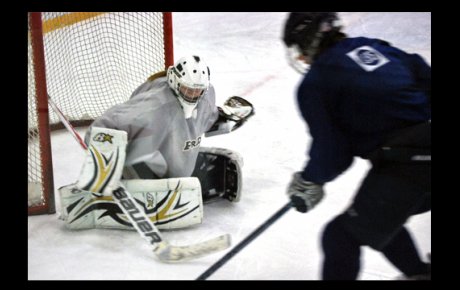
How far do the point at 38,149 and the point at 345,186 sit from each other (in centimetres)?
75

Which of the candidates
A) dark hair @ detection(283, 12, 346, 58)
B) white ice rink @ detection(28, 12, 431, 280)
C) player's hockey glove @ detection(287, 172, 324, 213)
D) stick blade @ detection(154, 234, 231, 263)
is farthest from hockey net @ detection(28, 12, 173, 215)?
player's hockey glove @ detection(287, 172, 324, 213)

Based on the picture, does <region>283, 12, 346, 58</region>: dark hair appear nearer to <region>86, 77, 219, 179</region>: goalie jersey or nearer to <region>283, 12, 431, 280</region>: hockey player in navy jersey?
<region>283, 12, 431, 280</region>: hockey player in navy jersey

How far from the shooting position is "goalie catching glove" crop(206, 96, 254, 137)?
188 cm

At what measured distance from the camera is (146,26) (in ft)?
6.20

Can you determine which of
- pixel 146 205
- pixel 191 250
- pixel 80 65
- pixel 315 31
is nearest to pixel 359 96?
pixel 315 31

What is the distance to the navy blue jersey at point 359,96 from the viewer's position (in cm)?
138

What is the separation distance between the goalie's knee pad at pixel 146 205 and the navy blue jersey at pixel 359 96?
502mm

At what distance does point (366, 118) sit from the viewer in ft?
4.58

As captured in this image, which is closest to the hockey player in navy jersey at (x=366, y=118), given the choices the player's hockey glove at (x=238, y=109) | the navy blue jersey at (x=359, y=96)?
the navy blue jersey at (x=359, y=96)

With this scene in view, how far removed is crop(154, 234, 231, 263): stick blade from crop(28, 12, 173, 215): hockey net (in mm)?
311

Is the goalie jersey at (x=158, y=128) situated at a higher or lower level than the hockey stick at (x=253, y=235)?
higher

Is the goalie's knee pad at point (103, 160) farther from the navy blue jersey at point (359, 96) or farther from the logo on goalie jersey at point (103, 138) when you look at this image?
the navy blue jersey at point (359, 96)
